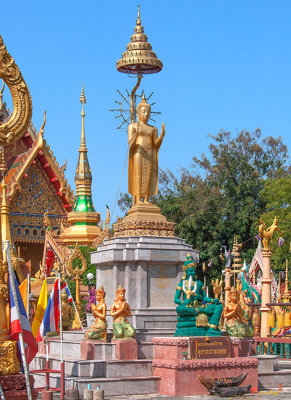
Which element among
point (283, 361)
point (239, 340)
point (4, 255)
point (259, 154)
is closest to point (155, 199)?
point (259, 154)

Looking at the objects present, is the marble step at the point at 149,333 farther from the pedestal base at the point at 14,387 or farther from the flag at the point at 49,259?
the flag at the point at 49,259

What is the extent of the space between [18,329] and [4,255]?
121cm

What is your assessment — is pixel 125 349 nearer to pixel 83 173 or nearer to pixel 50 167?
pixel 83 173

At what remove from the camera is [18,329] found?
1175 cm

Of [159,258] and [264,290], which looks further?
[264,290]

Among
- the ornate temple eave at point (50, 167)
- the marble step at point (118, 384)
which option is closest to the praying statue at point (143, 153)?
the marble step at point (118, 384)

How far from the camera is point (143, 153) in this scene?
20047mm

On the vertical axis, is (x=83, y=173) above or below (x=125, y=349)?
above

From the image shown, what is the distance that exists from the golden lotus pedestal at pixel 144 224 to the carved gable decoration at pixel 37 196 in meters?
17.5

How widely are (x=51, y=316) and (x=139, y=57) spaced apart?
7.92 metres

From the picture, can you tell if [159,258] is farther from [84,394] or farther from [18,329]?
[18,329]

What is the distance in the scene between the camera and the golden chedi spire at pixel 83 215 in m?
35.1

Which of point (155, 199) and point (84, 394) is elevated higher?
point (155, 199)

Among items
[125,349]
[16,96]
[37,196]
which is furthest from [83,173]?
[16,96]
